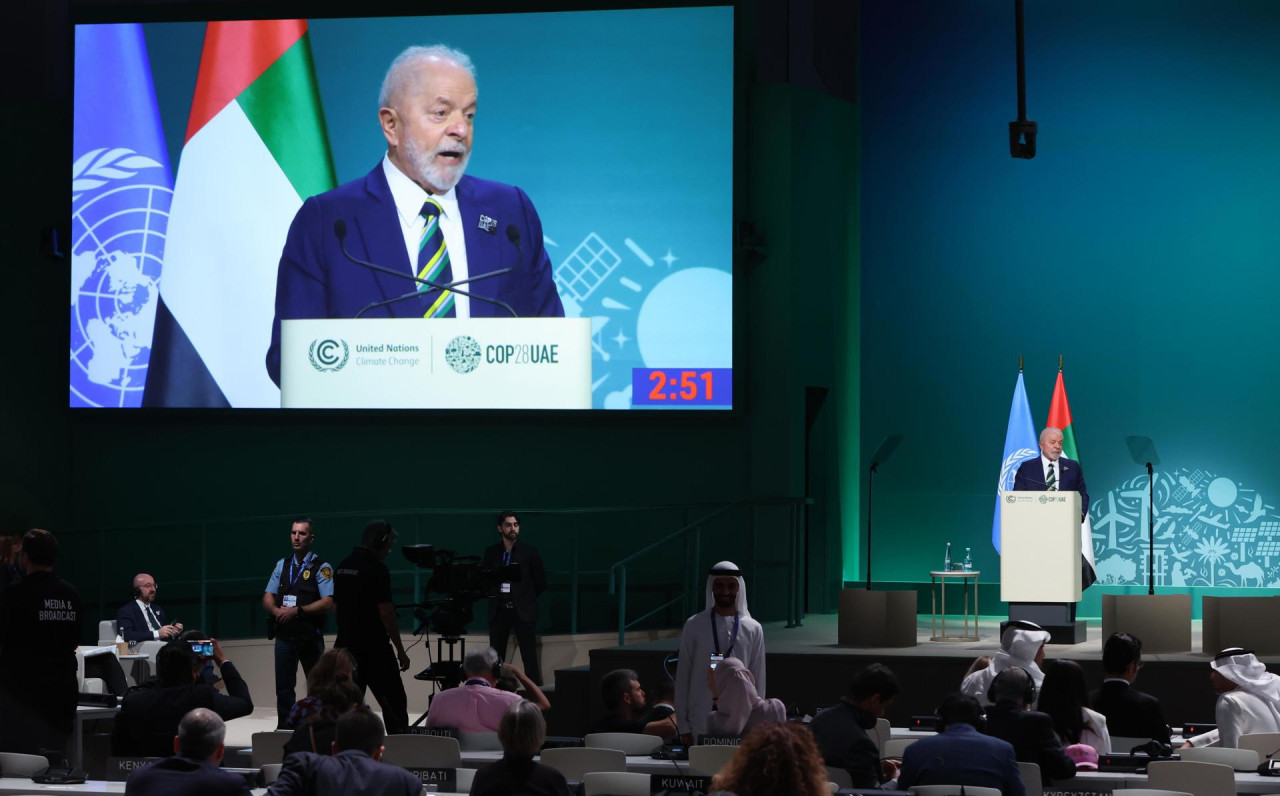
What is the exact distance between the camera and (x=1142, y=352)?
12.9 metres

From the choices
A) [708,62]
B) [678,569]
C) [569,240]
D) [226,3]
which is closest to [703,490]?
[678,569]

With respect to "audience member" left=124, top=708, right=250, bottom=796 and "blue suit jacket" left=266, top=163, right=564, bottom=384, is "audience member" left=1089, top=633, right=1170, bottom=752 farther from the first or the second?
"blue suit jacket" left=266, top=163, right=564, bottom=384

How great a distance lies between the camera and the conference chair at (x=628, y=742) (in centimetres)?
638

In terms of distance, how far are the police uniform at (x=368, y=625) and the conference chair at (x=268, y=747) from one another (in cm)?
193

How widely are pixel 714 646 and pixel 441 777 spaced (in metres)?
1.95

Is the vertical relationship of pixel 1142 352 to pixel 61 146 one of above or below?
below

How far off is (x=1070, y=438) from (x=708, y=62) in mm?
3682

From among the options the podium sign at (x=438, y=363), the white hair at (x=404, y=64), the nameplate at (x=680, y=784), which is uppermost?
the white hair at (x=404, y=64)

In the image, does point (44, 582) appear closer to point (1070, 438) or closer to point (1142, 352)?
point (1070, 438)

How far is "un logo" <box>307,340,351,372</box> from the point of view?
12.3 meters

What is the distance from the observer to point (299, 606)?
978 cm

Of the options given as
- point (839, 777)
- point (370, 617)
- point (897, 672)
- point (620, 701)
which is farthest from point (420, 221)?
point (839, 777)

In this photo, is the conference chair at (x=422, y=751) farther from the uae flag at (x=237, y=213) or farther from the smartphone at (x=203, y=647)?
the uae flag at (x=237, y=213)

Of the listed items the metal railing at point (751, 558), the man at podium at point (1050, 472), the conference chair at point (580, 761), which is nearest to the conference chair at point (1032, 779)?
the conference chair at point (580, 761)
